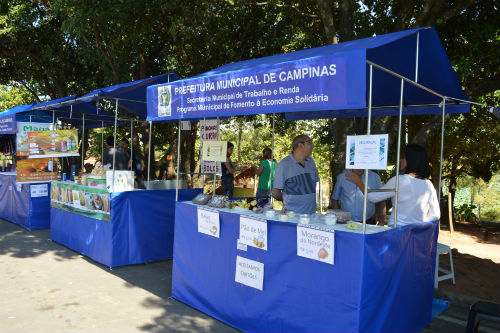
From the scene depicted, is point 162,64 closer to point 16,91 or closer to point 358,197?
point 358,197

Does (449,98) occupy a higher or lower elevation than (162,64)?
lower

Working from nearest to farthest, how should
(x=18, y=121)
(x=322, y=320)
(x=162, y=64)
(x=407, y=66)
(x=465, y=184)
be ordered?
1. (x=322, y=320)
2. (x=407, y=66)
3. (x=18, y=121)
4. (x=162, y=64)
5. (x=465, y=184)

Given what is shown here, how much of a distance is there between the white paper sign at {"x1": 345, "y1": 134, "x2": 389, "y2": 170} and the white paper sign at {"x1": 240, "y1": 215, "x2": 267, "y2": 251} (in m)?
1.02

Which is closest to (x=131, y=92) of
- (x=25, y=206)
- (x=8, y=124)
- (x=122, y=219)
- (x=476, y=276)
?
(x=122, y=219)

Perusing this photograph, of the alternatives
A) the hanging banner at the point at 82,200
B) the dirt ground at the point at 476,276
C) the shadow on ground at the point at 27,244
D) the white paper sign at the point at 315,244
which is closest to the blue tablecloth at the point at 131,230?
the hanging banner at the point at 82,200

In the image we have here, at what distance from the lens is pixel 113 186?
601 cm

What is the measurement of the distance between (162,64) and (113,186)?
9007 mm

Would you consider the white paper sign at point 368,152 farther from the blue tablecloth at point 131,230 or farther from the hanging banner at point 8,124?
the hanging banner at point 8,124

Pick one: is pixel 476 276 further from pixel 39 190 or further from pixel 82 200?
pixel 39 190

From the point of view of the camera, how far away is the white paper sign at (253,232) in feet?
12.5

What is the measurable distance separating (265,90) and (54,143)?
5783mm

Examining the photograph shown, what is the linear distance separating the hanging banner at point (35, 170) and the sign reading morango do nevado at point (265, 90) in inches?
216

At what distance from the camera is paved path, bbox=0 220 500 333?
413 centimetres

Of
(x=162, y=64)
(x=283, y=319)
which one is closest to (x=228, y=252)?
(x=283, y=319)
